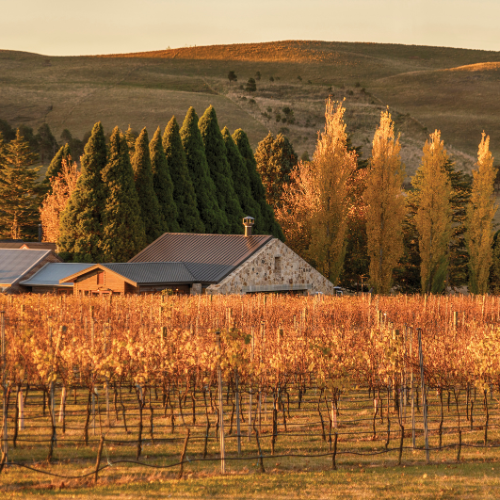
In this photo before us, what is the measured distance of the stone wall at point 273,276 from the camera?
31438 mm

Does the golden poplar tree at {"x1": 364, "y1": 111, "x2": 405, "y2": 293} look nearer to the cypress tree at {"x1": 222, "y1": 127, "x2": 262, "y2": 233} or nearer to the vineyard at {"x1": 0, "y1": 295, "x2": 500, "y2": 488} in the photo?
the cypress tree at {"x1": 222, "y1": 127, "x2": 262, "y2": 233}

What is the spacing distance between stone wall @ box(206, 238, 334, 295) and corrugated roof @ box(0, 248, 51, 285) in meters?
9.30

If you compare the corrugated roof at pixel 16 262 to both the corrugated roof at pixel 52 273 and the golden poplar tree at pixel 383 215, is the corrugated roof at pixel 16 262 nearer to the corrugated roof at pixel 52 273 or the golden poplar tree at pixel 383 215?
the corrugated roof at pixel 52 273

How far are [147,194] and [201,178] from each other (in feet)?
15.0

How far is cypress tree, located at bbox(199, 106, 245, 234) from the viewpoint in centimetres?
4444

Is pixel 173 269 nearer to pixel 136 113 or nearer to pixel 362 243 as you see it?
pixel 362 243

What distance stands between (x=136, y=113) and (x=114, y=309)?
82155 mm

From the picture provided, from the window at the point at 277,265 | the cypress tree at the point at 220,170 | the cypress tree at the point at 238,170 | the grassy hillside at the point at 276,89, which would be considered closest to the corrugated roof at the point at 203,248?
the window at the point at 277,265

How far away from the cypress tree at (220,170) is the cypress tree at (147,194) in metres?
6.02

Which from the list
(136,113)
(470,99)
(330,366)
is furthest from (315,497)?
(470,99)

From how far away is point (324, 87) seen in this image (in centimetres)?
12025

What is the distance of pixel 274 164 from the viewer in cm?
5525

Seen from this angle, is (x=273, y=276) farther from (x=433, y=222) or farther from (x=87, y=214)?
(x=433, y=222)

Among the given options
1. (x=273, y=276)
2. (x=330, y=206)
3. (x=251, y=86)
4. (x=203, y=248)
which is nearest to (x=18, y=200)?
(x=203, y=248)
